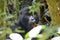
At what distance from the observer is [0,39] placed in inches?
19.6

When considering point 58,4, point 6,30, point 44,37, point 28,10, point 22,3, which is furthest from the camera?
point 22,3

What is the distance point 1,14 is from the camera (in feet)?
1.84

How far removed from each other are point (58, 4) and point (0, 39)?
0.59m

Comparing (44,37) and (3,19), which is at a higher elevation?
(3,19)

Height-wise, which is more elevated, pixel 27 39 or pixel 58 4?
pixel 58 4

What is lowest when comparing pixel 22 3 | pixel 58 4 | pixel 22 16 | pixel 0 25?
pixel 0 25

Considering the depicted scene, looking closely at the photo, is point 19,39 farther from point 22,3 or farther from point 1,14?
point 22,3

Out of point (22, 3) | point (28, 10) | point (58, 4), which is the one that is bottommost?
point (58, 4)

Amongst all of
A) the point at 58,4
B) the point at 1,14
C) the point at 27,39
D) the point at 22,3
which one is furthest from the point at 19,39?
the point at 22,3

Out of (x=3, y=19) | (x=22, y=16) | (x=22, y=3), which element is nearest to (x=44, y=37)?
(x=3, y=19)

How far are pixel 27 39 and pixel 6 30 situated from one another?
0.23 ft

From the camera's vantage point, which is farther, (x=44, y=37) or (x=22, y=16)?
(x=22, y=16)

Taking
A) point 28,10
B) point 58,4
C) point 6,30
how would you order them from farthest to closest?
point 28,10 → point 58,4 → point 6,30

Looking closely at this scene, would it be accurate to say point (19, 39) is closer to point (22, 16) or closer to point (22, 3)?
point (22, 16)
